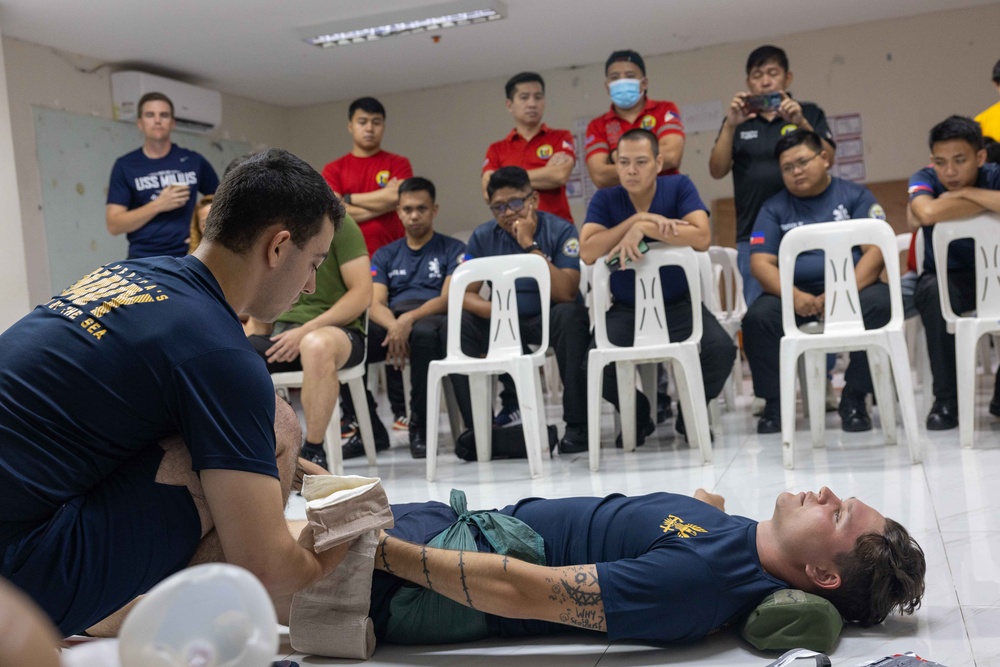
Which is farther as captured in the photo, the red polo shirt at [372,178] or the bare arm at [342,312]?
the red polo shirt at [372,178]

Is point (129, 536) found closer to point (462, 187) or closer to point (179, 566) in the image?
point (179, 566)

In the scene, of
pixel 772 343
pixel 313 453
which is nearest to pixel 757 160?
pixel 772 343

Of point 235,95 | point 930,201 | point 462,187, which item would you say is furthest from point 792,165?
point 235,95

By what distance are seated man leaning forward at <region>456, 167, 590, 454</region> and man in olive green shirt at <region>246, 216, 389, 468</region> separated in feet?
1.79

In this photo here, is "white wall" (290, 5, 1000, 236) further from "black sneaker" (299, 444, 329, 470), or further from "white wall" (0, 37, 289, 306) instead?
"black sneaker" (299, 444, 329, 470)

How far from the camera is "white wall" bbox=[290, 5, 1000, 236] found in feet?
22.4

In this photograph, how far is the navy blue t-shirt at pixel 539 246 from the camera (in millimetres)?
4129

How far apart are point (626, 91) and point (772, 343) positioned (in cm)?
136

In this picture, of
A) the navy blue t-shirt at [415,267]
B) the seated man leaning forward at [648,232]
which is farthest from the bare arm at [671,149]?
the navy blue t-shirt at [415,267]

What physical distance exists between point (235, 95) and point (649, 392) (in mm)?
5135

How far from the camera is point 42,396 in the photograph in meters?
1.24

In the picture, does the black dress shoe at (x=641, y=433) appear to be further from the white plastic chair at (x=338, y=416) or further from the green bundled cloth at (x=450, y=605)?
the green bundled cloth at (x=450, y=605)

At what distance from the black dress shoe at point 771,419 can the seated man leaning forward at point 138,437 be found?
9.46 ft

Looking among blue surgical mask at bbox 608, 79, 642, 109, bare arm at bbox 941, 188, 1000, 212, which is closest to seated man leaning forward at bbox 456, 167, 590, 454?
blue surgical mask at bbox 608, 79, 642, 109
